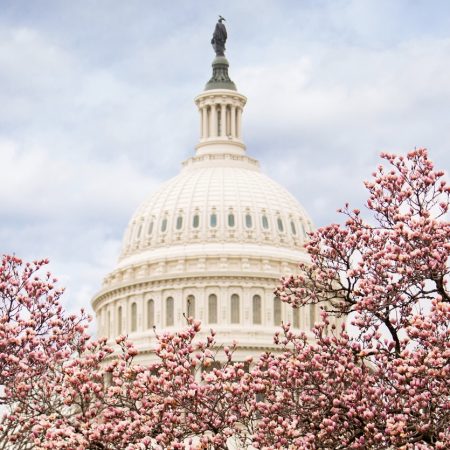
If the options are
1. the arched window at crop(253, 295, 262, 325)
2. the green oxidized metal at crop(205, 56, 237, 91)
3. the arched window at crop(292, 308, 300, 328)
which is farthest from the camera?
the green oxidized metal at crop(205, 56, 237, 91)

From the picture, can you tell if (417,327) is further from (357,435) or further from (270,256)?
(270,256)

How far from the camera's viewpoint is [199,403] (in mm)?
27719

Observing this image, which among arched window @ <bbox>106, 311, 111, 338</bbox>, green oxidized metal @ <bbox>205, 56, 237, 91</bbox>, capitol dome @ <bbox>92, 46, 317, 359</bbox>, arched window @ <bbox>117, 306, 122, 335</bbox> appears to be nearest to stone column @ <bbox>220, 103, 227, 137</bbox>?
green oxidized metal @ <bbox>205, 56, 237, 91</bbox>

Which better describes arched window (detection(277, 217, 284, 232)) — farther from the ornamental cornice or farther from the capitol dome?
the ornamental cornice

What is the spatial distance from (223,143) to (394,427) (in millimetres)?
101524

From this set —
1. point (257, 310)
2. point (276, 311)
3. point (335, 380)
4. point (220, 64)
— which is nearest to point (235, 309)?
point (257, 310)

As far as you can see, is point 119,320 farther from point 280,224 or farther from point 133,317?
point 280,224

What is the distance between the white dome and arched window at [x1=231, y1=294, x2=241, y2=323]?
6.09 metres

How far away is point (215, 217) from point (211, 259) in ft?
16.6

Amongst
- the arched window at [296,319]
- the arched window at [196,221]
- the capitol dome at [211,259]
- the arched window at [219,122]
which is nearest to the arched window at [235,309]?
the capitol dome at [211,259]

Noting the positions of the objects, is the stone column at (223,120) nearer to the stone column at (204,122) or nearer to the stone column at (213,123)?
the stone column at (213,123)

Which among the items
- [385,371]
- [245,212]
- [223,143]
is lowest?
[385,371]

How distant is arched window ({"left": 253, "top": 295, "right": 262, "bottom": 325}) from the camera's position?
111 m

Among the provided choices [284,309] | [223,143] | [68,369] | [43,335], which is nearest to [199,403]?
[68,369]
